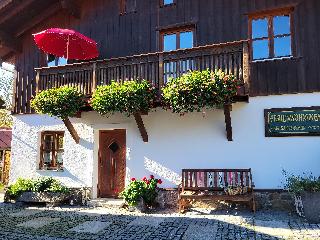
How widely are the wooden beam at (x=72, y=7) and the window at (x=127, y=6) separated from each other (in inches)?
67.9

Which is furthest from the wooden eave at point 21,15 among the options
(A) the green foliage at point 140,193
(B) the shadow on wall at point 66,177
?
(A) the green foliage at point 140,193

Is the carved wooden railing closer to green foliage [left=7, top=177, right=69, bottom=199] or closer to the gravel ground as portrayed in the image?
green foliage [left=7, top=177, right=69, bottom=199]

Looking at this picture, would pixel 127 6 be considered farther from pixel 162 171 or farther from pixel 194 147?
pixel 162 171

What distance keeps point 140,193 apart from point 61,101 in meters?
3.48

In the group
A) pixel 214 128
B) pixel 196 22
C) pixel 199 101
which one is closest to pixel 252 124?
pixel 214 128

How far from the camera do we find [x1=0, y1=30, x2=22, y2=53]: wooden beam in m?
12.2

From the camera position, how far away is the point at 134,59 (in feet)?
31.5

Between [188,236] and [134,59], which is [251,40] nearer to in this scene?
[134,59]

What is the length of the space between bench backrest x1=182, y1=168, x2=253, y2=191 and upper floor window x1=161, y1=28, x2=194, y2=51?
13.1 feet

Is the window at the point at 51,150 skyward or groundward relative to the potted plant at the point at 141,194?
skyward

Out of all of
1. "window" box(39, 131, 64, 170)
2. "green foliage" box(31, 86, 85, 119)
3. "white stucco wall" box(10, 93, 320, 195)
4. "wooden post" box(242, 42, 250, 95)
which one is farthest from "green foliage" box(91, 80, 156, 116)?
"window" box(39, 131, 64, 170)

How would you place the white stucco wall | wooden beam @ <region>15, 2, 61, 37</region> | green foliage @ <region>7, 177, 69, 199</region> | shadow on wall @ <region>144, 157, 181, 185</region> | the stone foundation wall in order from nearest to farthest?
1. the stone foundation wall
2. the white stucco wall
3. shadow on wall @ <region>144, 157, 181, 185</region>
4. green foliage @ <region>7, 177, 69, 199</region>
5. wooden beam @ <region>15, 2, 61, 37</region>

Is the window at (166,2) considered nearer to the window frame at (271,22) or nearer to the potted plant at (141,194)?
the window frame at (271,22)

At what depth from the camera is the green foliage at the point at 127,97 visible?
8.80 m
